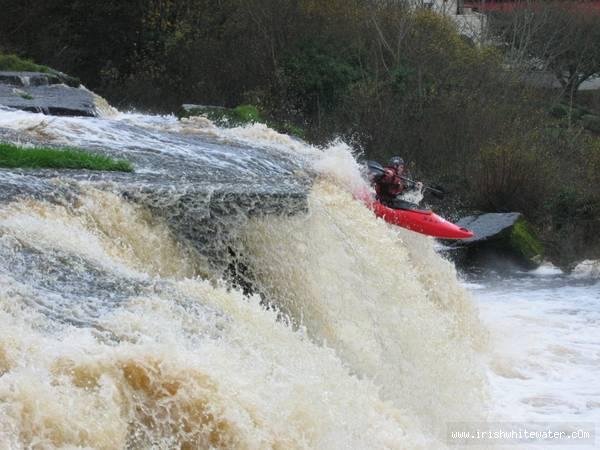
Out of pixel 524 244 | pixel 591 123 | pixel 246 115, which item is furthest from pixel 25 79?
pixel 591 123

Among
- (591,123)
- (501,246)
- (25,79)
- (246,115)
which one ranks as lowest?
(501,246)

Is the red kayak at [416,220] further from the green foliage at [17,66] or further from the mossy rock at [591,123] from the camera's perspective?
the mossy rock at [591,123]

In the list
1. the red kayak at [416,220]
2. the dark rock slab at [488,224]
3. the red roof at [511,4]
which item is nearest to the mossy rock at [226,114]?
the dark rock slab at [488,224]

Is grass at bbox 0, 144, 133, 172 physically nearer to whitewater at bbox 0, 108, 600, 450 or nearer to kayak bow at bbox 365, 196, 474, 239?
whitewater at bbox 0, 108, 600, 450

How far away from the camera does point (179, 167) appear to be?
9.59 m

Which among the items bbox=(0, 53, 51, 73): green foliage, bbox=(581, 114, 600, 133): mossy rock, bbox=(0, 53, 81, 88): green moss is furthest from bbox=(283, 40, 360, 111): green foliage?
bbox=(581, 114, 600, 133): mossy rock

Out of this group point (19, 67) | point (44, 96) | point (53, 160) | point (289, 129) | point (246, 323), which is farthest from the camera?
point (19, 67)

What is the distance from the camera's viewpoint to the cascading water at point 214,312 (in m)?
4.34

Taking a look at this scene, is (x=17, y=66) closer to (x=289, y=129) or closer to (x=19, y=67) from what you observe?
(x=19, y=67)

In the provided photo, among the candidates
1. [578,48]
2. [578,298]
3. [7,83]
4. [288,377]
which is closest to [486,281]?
[578,298]

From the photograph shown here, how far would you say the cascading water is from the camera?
4.34 metres

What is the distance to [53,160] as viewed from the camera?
849 centimetres

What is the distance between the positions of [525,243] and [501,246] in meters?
0.43

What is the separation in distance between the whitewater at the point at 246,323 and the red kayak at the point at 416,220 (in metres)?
0.25
